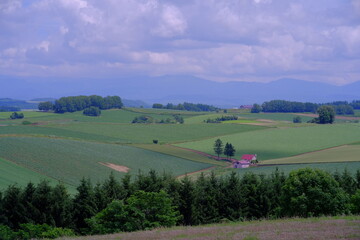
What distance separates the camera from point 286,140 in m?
106

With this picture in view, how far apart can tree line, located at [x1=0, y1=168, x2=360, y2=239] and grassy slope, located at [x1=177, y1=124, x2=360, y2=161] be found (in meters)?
48.2

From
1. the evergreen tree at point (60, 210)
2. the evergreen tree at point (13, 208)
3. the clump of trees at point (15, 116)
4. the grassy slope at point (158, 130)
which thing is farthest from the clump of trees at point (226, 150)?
the clump of trees at point (15, 116)

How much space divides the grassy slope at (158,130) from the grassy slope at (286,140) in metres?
8.02

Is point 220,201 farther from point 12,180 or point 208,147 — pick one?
point 208,147

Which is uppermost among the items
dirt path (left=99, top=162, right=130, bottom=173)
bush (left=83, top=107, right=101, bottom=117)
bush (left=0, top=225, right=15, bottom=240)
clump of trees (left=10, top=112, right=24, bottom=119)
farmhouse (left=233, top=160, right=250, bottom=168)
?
bush (left=83, top=107, right=101, bottom=117)

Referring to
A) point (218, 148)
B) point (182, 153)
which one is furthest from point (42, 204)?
point (218, 148)

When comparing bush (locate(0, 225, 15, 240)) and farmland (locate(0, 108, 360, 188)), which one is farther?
farmland (locate(0, 108, 360, 188))

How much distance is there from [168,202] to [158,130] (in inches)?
3772

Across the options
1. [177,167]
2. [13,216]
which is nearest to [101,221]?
[13,216]

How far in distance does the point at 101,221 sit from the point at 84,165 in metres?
36.9

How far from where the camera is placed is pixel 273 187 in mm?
40750

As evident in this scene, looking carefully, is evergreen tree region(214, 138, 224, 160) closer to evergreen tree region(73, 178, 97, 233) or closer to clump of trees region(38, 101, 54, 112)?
evergreen tree region(73, 178, 97, 233)

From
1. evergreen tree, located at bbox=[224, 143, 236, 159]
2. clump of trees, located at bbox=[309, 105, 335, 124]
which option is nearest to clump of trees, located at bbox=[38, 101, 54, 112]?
clump of trees, located at bbox=[309, 105, 335, 124]

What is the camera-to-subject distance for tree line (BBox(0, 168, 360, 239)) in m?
27.9
